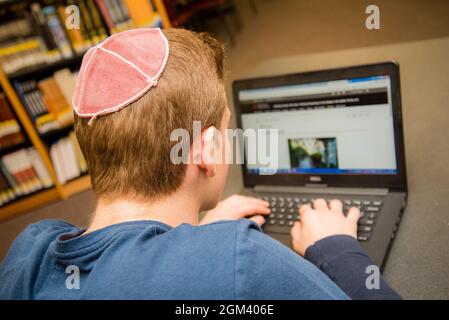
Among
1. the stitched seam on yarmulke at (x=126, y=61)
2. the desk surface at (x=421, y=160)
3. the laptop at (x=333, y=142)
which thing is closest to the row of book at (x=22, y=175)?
the desk surface at (x=421, y=160)

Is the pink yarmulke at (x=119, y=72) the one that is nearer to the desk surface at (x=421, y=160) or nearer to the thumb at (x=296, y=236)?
the thumb at (x=296, y=236)

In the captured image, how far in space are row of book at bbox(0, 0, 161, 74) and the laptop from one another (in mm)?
1756

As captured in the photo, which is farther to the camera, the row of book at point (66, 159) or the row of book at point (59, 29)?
the row of book at point (66, 159)

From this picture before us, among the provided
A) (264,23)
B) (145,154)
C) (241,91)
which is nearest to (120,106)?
(145,154)

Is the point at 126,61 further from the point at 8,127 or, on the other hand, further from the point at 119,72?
the point at 8,127

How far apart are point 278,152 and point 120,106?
0.52 metres

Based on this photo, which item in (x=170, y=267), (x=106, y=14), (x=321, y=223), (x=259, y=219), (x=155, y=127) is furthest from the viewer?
(x=106, y=14)

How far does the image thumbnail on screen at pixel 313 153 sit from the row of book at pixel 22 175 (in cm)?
212

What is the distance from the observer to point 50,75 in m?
2.63

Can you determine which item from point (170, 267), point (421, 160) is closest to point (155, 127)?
point (170, 267)

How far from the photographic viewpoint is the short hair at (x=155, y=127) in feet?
1.99

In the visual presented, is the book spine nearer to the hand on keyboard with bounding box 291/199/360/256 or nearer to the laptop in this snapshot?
the laptop

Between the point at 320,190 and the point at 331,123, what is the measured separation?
0.17 meters
